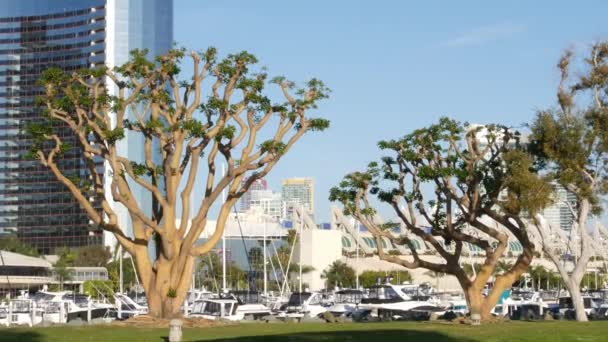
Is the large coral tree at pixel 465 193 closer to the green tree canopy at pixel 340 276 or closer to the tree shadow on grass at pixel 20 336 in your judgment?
the tree shadow on grass at pixel 20 336

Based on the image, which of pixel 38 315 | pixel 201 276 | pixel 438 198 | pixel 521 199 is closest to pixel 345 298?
pixel 38 315

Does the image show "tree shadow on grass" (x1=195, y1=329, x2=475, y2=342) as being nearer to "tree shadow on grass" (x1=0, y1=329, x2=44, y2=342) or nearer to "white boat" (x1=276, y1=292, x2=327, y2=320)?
"tree shadow on grass" (x1=0, y1=329, x2=44, y2=342)

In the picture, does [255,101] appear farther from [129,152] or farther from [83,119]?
[129,152]

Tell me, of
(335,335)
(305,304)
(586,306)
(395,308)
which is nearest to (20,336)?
(335,335)

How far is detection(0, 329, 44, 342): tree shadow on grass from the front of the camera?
31141 millimetres

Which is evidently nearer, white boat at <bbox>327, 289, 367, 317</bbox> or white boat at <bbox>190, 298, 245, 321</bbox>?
white boat at <bbox>190, 298, 245, 321</bbox>

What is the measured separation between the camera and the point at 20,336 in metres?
33.0

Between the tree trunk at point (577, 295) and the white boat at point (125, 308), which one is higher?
the tree trunk at point (577, 295)

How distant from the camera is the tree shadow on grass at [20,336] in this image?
3114 cm

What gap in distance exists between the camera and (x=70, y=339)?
1230 inches

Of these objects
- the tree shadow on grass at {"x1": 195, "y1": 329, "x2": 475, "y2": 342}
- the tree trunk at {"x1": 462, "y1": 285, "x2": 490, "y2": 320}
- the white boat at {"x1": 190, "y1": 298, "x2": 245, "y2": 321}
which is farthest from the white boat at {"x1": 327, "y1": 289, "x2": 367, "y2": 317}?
the tree shadow on grass at {"x1": 195, "y1": 329, "x2": 475, "y2": 342}

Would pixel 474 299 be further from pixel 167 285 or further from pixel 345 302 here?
pixel 345 302

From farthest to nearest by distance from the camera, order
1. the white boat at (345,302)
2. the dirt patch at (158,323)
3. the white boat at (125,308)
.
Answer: the white boat at (125,308) → the white boat at (345,302) → the dirt patch at (158,323)

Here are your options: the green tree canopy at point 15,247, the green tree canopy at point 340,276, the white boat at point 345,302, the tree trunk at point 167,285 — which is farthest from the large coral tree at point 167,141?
the green tree canopy at point 15,247
